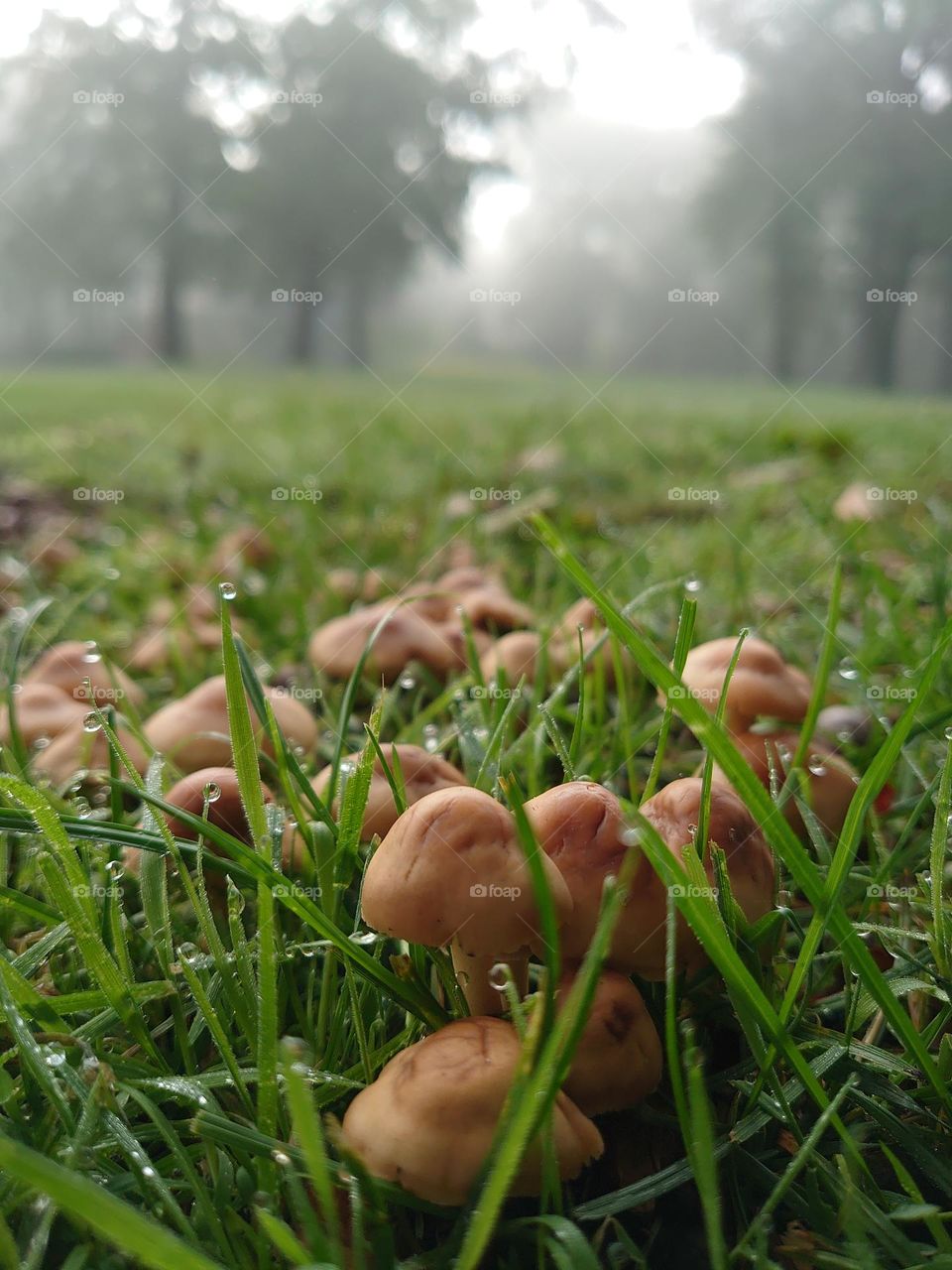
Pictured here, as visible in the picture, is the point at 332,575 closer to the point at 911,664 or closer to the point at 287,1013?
the point at 911,664

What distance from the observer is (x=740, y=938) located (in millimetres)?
999

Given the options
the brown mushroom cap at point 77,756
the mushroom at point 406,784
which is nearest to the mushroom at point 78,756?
the brown mushroom cap at point 77,756

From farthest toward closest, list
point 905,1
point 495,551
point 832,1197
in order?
point 905,1 → point 495,551 → point 832,1197

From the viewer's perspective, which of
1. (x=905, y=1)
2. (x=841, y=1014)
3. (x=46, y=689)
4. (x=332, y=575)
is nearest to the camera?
(x=841, y=1014)

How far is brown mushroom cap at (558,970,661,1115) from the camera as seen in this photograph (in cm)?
85

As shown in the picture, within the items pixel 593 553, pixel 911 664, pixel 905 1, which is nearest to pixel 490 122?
pixel 905 1

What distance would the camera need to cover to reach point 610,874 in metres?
0.92

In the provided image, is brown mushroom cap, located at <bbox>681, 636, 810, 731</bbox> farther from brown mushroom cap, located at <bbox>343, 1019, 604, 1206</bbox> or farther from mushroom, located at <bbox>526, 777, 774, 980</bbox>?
brown mushroom cap, located at <bbox>343, 1019, 604, 1206</bbox>

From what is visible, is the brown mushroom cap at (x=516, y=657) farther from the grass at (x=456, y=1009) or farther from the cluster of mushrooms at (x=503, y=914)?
the cluster of mushrooms at (x=503, y=914)

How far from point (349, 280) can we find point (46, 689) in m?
21.6

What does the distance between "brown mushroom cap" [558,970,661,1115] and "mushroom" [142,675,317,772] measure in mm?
748

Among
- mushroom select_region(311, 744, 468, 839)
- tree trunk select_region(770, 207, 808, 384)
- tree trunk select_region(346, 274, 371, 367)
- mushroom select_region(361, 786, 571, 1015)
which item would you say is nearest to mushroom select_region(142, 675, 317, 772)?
mushroom select_region(311, 744, 468, 839)

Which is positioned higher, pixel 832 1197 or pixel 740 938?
pixel 740 938

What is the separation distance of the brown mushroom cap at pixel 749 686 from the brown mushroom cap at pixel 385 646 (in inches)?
22.3
